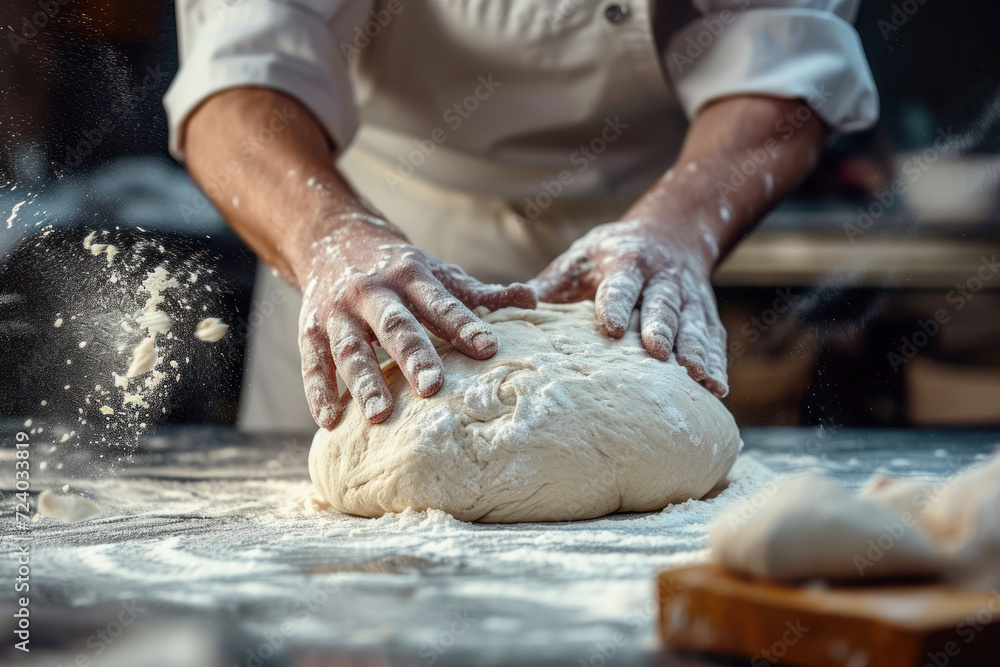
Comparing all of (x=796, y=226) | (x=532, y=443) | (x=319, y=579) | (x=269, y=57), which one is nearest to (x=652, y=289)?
(x=532, y=443)

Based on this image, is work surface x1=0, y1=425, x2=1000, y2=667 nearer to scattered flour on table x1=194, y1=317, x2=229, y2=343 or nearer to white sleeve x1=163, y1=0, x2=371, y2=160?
scattered flour on table x1=194, y1=317, x2=229, y2=343

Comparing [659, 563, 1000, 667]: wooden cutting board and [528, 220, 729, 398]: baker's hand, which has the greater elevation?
[659, 563, 1000, 667]: wooden cutting board

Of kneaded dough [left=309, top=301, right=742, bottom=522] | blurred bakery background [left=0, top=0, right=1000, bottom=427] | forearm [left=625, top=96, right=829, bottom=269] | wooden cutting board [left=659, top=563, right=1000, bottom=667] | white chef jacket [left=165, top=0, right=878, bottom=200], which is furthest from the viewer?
white chef jacket [left=165, top=0, right=878, bottom=200]

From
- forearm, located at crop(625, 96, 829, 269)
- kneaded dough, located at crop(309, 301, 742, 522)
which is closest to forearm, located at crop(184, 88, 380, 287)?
kneaded dough, located at crop(309, 301, 742, 522)

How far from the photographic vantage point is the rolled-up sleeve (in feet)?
6.17

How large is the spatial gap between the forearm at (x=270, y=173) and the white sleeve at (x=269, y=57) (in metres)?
0.03

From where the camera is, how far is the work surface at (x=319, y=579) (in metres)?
0.64

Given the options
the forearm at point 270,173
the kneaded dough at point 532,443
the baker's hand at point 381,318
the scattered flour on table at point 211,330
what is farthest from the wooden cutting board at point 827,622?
the scattered flour on table at point 211,330

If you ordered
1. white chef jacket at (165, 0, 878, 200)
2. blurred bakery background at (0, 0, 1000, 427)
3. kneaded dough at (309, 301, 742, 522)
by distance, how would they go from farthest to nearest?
1. white chef jacket at (165, 0, 878, 200)
2. blurred bakery background at (0, 0, 1000, 427)
3. kneaded dough at (309, 301, 742, 522)

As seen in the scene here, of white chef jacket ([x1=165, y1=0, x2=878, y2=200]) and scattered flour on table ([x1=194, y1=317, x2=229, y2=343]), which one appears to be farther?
white chef jacket ([x1=165, y1=0, x2=878, y2=200])

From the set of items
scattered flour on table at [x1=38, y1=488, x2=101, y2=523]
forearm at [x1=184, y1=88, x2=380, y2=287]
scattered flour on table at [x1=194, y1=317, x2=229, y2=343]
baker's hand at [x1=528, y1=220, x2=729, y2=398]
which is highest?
forearm at [x1=184, y1=88, x2=380, y2=287]

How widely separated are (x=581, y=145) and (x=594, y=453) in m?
1.20

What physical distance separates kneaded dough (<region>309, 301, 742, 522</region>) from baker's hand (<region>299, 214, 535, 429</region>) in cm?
4

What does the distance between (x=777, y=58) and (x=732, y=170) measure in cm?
37
